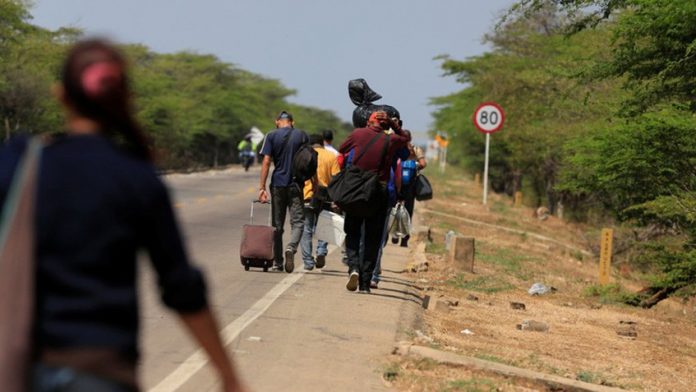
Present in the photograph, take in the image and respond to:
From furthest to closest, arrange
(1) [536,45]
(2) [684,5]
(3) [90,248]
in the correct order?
(1) [536,45], (2) [684,5], (3) [90,248]

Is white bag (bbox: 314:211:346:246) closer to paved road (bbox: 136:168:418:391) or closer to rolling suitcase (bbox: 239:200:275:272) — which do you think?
paved road (bbox: 136:168:418:391)

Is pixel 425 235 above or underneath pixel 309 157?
underneath

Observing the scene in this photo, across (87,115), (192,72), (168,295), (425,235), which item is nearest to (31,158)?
(87,115)

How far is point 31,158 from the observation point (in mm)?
3625

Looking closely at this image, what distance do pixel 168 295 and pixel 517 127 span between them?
39631 millimetres

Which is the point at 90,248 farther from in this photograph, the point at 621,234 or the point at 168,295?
the point at 621,234

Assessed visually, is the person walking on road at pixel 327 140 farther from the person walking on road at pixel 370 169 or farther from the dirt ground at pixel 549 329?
the person walking on road at pixel 370 169

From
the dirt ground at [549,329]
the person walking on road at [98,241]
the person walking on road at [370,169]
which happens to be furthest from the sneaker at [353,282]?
the person walking on road at [98,241]

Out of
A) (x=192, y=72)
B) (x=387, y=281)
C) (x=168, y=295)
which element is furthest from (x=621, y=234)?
(x=192, y=72)

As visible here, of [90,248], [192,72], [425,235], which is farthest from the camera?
[192,72]

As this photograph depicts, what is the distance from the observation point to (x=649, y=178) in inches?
653

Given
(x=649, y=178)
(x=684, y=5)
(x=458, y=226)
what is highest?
(x=684, y=5)

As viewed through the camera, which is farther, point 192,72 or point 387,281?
point 192,72

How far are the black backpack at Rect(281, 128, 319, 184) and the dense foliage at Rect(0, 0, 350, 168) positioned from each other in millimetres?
2604
